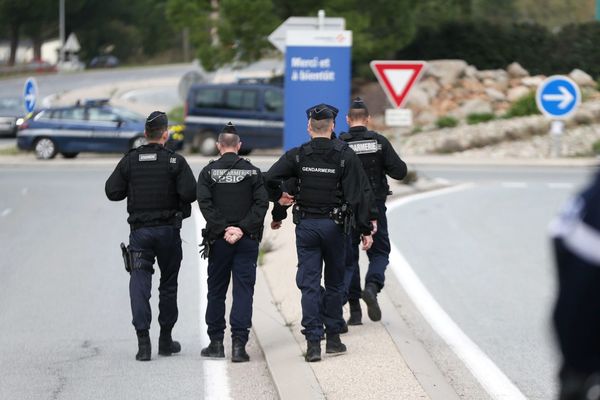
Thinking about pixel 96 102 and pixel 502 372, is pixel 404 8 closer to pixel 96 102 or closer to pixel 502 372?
pixel 96 102

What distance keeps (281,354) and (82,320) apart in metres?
2.58

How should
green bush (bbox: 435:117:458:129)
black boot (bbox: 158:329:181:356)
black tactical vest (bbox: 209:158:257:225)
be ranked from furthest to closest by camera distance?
1. green bush (bbox: 435:117:458:129)
2. black boot (bbox: 158:329:181:356)
3. black tactical vest (bbox: 209:158:257:225)

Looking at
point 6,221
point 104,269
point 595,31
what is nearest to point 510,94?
point 595,31

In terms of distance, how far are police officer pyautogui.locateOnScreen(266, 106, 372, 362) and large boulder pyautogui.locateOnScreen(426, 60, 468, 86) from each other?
32.7 meters

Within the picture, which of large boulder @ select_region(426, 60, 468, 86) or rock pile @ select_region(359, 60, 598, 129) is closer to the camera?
rock pile @ select_region(359, 60, 598, 129)

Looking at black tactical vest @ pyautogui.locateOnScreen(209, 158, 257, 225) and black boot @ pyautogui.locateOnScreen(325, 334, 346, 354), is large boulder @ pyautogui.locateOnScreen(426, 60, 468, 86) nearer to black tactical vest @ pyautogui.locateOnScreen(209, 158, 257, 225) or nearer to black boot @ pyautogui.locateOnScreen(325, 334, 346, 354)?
black tactical vest @ pyautogui.locateOnScreen(209, 158, 257, 225)

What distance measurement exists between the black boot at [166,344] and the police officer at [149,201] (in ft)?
0.62

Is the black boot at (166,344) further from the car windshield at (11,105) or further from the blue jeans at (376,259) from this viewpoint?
the car windshield at (11,105)

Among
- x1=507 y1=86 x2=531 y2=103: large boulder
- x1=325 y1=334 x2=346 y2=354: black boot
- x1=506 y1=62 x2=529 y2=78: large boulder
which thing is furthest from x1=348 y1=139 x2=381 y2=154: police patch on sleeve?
x1=506 y1=62 x2=529 y2=78: large boulder

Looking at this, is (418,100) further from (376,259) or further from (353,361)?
(353,361)

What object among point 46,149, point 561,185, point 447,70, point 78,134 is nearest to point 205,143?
point 78,134

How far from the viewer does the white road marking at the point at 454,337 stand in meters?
8.02

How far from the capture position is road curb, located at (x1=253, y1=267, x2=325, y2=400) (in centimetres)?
749

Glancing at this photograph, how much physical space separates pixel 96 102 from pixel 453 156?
915 centimetres
